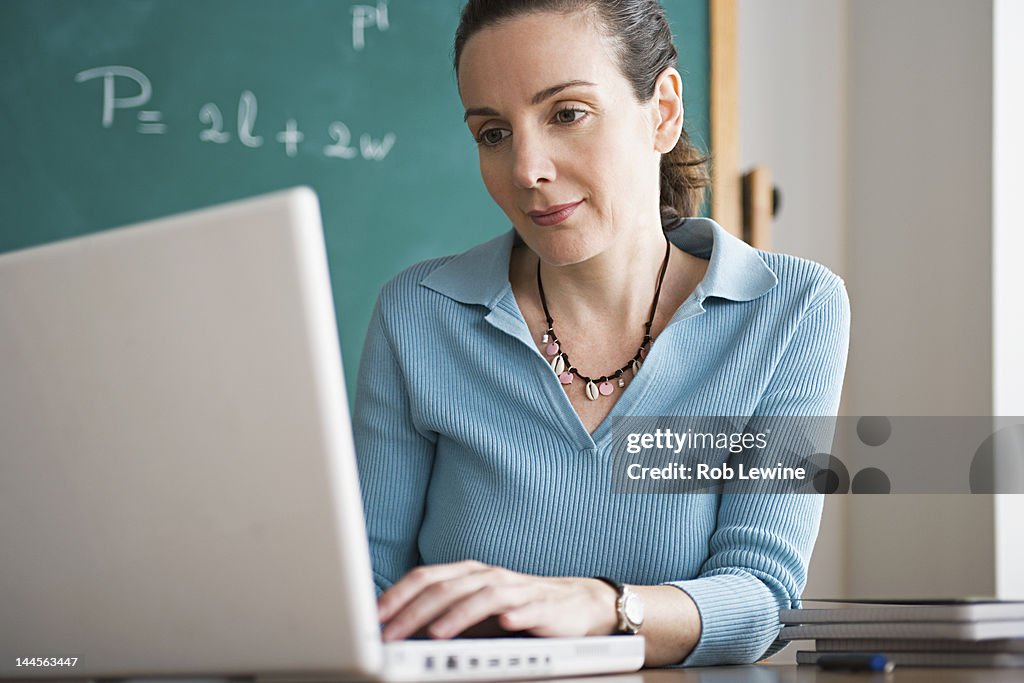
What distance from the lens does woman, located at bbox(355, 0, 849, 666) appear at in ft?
4.15

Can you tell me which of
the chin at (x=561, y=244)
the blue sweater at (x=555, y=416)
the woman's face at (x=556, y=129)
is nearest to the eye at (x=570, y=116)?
the woman's face at (x=556, y=129)

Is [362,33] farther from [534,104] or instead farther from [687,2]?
[534,104]

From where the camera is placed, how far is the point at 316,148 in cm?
221

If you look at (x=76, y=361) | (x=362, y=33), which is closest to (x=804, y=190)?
(x=362, y=33)

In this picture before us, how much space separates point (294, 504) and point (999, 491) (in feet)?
5.70

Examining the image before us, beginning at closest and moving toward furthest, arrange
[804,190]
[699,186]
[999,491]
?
[699,186], [999,491], [804,190]

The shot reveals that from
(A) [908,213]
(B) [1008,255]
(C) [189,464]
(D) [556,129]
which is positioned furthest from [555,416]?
(A) [908,213]

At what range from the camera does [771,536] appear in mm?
1162

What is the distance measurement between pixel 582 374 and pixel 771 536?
0.34m

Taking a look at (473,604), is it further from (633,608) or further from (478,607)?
(633,608)

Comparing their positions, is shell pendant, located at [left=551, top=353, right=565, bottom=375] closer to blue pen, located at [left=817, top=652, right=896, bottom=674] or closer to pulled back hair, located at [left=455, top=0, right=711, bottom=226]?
pulled back hair, located at [left=455, top=0, right=711, bottom=226]

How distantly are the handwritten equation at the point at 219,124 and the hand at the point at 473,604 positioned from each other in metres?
1.48

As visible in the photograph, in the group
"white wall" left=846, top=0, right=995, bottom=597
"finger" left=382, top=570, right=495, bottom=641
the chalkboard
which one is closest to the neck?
"finger" left=382, top=570, right=495, bottom=641

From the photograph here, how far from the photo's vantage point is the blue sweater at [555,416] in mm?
1271
